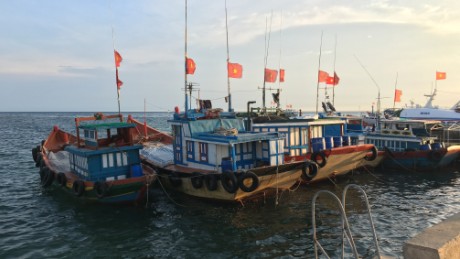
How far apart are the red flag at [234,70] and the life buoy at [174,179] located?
331 inches

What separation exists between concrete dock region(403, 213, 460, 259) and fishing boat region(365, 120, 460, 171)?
2042 cm

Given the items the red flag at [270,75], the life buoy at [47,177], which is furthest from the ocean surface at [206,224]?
the red flag at [270,75]

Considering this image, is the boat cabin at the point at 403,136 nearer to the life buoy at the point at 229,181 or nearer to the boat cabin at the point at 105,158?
the life buoy at the point at 229,181

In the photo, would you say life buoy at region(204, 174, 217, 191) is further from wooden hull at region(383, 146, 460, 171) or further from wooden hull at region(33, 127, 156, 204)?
wooden hull at region(383, 146, 460, 171)

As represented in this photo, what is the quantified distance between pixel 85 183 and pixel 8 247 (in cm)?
416

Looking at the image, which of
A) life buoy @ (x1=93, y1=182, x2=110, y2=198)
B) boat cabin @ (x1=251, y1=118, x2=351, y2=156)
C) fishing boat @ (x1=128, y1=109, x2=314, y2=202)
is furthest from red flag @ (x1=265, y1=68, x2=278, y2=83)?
life buoy @ (x1=93, y1=182, x2=110, y2=198)

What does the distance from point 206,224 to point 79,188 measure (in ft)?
21.2

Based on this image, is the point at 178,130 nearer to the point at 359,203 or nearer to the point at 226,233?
the point at 226,233

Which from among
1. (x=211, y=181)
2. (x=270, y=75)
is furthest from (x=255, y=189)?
(x=270, y=75)

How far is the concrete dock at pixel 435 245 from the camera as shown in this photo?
502cm

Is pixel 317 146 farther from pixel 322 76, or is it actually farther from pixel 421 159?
pixel 322 76

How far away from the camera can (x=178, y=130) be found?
18281mm

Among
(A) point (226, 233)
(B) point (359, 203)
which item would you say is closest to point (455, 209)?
(B) point (359, 203)

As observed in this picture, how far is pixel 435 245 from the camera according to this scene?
16.7ft
